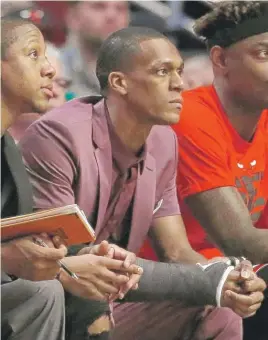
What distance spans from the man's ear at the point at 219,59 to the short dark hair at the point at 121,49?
0.41 metres

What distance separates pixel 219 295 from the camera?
2.19 metres

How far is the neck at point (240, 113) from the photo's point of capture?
103 inches

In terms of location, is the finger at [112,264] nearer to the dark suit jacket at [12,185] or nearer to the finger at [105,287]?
the finger at [105,287]

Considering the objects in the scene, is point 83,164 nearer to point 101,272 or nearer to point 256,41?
point 101,272

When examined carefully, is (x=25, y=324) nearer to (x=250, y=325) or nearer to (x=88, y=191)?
(x=88, y=191)

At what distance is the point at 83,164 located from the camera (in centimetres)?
214

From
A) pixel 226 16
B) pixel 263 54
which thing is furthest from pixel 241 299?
pixel 226 16

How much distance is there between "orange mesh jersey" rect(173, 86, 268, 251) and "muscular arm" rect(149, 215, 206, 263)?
6.4 inches

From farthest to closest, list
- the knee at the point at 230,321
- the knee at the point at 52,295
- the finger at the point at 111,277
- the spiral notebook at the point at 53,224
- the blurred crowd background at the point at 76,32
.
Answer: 1. the blurred crowd background at the point at 76,32
2. the knee at the point at 230,321
3. the finger at the point at 111,277
4. the knee at the point at 52,295
5. the spiral notebook at the point at 53,224

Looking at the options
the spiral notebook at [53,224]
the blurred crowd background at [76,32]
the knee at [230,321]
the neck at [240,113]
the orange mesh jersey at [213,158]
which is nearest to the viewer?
the spiral notebook at [53,224]

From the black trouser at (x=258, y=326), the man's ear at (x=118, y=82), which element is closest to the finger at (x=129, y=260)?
the man's ear at (x=118, y=82)

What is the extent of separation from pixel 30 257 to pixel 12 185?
0.19m

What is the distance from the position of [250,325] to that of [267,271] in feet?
0.75

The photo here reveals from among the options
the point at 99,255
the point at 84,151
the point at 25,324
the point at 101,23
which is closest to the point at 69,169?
the point at 84,151
